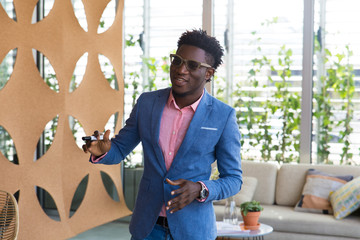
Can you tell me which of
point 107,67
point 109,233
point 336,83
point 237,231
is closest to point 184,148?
point 237,231

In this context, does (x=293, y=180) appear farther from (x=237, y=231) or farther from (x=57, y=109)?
(x=57, y=109)

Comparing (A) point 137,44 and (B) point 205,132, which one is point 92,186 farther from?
(B) point 205,132

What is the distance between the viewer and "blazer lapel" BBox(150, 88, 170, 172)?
171 cm

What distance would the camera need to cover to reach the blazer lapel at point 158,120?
171 centimetres

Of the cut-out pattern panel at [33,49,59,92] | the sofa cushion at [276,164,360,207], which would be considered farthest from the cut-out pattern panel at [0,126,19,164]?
the sofa cushion at [276,164,360,207]

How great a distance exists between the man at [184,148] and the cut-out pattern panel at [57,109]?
2.22 m

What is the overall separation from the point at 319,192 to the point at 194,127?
2.97m

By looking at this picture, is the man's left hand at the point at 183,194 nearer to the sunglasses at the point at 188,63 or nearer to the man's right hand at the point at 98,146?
the man's right hand at the point at 98,146

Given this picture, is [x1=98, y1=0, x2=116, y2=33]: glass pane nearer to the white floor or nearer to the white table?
the white floor

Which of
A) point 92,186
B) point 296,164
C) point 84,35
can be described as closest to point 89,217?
point 92,186

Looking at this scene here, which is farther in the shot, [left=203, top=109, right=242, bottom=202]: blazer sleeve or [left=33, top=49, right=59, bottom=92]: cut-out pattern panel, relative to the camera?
[left=33, top=49, right=59, bottom=92]: cut-out pattern panel

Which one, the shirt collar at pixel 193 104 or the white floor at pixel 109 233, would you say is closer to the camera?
the shirt collar at pixel 193 104

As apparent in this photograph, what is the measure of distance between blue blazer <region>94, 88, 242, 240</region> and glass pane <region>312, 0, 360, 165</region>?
11.5 ft

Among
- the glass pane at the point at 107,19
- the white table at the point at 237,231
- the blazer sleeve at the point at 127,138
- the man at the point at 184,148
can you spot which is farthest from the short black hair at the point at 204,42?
the glass pane at the point at 107,19
